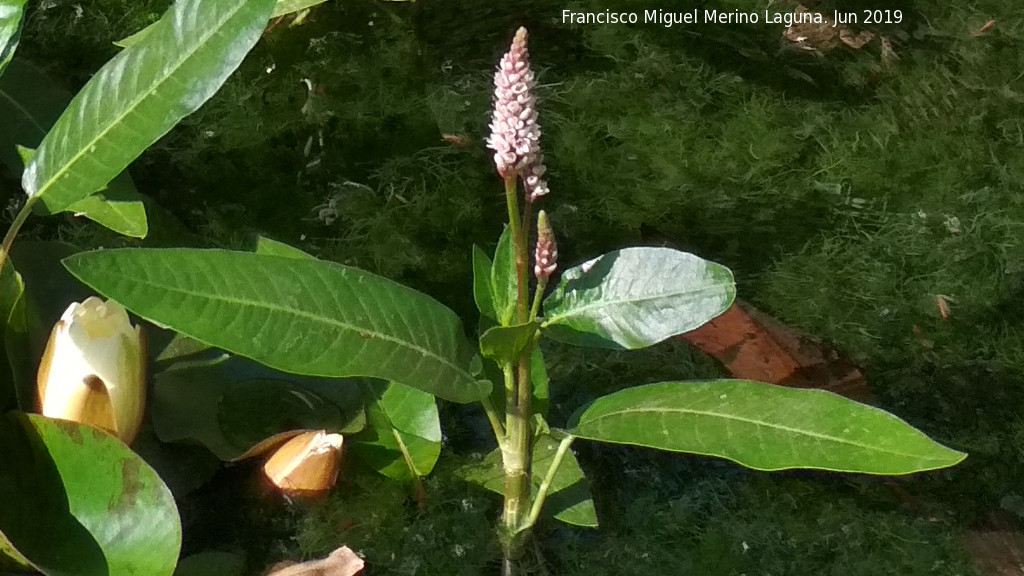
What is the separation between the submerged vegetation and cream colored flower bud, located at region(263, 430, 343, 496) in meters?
0.02

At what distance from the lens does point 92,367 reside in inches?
20.7

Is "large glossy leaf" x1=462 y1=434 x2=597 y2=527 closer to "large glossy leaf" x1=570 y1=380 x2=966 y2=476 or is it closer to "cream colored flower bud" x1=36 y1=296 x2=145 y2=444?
"large glossy leaf" x1=570 y1=380 x2=966 y2=476

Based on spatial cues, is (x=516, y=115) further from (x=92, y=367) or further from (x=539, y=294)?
(x=92, y=367)

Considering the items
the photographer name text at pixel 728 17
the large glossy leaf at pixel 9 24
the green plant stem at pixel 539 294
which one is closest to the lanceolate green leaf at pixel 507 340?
the green plant stem at pixel 539 294

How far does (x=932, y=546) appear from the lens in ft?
2.01

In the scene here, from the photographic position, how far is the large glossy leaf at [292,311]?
1.48ft

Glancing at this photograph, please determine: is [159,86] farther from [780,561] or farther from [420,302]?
[780,561]

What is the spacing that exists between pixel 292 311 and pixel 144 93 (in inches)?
6.4

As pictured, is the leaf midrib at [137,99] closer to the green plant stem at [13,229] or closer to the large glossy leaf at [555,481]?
the green plant stem at [13,229]

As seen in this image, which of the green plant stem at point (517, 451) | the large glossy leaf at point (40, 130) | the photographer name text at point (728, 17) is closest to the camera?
the green plant stem at point (517, 451)

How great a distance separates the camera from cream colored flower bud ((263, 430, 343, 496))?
0.58 metres

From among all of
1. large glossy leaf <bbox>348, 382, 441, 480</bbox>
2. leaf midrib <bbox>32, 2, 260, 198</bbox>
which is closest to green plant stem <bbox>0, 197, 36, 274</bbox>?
leaf midrib <bbox>32, 2, 260, 198</bbox>

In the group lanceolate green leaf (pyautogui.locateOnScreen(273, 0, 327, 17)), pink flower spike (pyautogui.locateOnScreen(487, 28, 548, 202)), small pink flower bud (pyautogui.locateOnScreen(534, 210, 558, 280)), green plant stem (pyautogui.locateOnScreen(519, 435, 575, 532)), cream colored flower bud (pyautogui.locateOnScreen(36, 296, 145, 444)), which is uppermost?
pink flower spike (pyautogui.locateOnScreen(487, 28, 548, 202))

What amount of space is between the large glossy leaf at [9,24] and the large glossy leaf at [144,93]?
0.06 m
